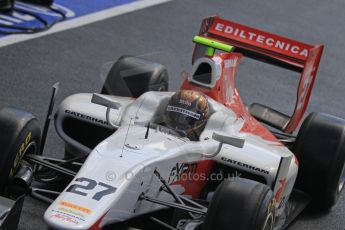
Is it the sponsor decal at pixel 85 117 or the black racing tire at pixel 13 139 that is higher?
the sponsor decal at pixel 85 117

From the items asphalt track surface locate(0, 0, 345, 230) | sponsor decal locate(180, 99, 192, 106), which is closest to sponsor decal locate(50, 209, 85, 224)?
asphalt track surface locate(0, 0, 345, 230)

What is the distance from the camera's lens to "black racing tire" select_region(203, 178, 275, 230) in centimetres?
423

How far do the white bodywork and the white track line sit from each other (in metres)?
3.30

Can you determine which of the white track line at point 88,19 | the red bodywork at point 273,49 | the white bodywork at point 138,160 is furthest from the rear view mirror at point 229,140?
the white track line at point 88,19

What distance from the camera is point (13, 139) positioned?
4.70 m

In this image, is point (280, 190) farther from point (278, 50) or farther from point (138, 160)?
point (278, 50)

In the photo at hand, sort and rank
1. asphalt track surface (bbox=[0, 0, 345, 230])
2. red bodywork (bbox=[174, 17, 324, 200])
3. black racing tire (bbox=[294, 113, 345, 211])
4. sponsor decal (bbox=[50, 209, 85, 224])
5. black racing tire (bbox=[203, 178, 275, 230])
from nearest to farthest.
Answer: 1. sponsor decal (bbox=[50, 209, 85, 224])
2. black racing tire (bbox=[203, 178, 275, 230])
3. black racing tire (bbox=[294, 113, 345, 211])
4. red bodywork (bbox=[174, 17, 324, 200])
5. asphalt track surface (bbox=[0, 0, 345, 230])

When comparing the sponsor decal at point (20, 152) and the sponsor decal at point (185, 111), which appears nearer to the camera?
the sponsor decal at point (20, 152)

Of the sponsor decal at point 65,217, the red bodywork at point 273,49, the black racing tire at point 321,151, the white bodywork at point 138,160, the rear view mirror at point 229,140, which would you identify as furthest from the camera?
the red bodywork at point 273,49

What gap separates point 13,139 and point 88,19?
518 centimetres

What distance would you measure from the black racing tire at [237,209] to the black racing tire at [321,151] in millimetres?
1314

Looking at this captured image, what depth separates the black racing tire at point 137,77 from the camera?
562 centimetres

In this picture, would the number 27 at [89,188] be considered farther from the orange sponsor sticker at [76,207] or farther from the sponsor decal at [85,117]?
the sponsor decal at [85,117]

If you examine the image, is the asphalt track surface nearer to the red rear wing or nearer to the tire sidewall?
the tire sidewall
